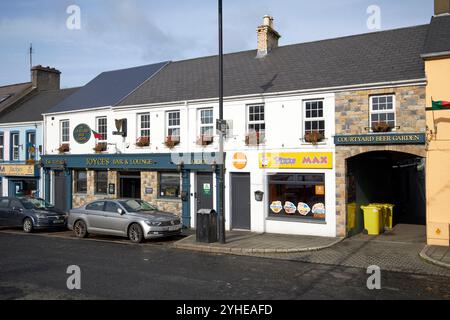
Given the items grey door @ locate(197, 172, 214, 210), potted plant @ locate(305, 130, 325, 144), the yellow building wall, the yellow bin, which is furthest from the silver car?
the yellow building wall

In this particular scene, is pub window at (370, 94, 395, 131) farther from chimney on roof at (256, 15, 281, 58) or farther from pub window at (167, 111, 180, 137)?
pub window at (167, 111, 180, 137)

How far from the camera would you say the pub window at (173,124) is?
1936cm

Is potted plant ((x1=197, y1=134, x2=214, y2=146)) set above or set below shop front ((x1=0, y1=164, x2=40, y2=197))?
Result: above

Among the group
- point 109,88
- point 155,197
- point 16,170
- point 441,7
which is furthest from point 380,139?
point 16,170

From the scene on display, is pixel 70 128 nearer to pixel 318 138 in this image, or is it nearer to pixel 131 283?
pixel 318 138

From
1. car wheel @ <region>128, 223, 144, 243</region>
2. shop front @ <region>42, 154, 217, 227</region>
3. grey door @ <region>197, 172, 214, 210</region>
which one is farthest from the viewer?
shop front @ <region>42, 154, 217, 227</region>

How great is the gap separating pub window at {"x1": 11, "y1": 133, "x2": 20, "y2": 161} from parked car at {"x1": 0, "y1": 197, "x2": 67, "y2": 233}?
7.13 metres

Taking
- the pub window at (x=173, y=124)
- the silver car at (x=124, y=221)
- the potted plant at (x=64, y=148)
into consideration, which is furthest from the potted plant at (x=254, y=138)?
the potted plant at (x=64, y=148)

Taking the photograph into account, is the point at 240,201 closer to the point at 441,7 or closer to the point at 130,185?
the point at 130,185

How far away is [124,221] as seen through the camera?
1523 centimetres

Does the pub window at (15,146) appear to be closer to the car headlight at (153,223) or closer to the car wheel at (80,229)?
the car wheel at (80,229)

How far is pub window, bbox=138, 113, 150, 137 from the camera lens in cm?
2027

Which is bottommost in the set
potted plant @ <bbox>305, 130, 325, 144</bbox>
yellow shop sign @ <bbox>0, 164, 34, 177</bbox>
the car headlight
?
the car headlight

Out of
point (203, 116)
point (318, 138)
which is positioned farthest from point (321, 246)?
point (203, 116)
